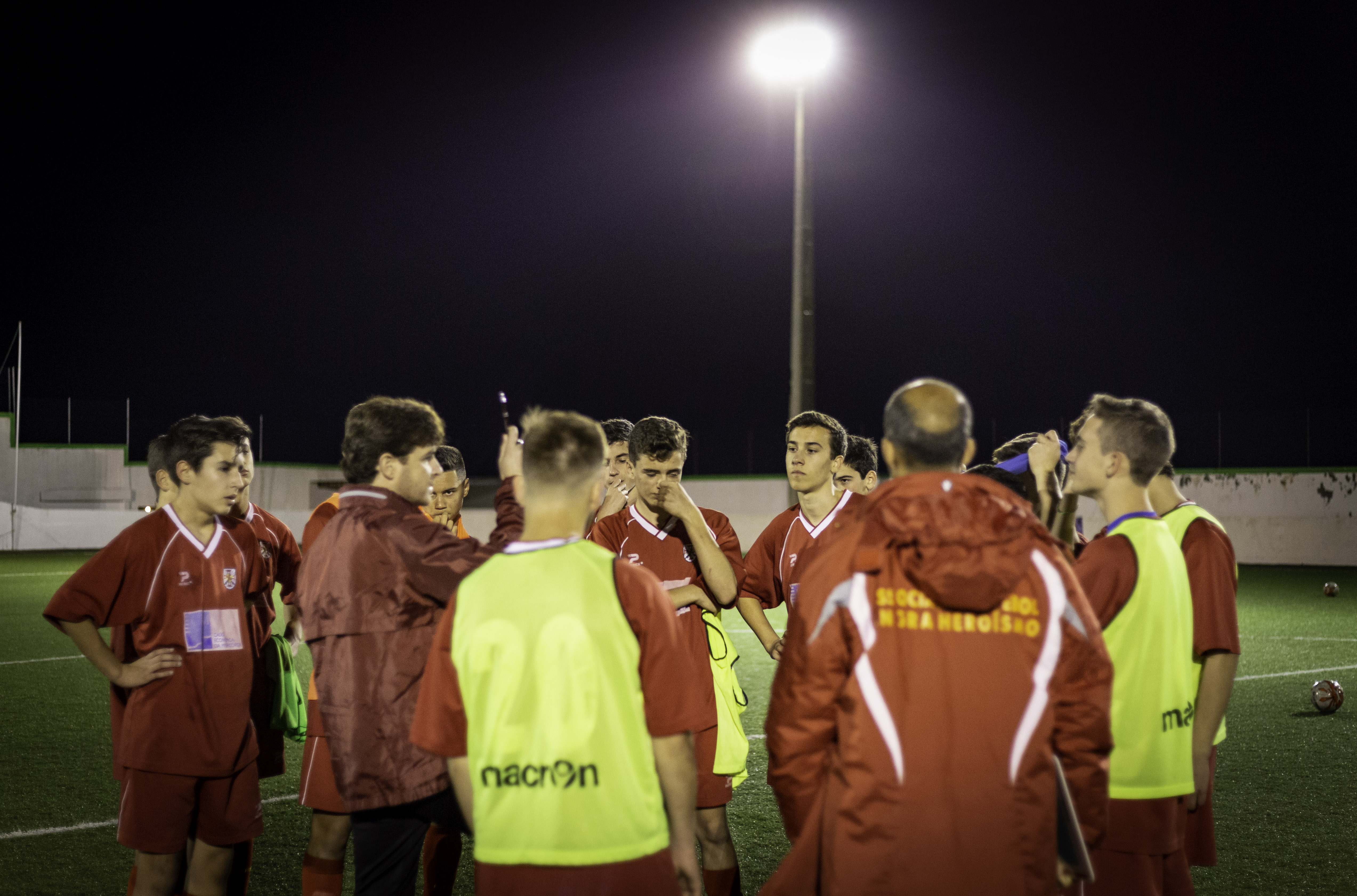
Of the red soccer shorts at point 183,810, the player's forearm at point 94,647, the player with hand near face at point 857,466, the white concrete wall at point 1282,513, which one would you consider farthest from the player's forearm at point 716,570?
the white concrete wall at point 1282,513

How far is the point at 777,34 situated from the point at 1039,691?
1355 cm

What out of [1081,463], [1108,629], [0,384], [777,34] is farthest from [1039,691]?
[0,384]

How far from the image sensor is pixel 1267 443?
25.8 m

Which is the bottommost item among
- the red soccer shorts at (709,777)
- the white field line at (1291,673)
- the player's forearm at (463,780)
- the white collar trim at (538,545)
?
the white field line at (1291,673)

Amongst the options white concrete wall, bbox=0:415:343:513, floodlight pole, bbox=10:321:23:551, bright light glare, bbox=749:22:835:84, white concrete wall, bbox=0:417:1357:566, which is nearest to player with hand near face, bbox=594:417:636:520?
bright light glare, bbox=749:22:835:84

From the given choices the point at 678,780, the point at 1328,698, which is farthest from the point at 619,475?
the point at 1328,698

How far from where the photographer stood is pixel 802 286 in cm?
1355

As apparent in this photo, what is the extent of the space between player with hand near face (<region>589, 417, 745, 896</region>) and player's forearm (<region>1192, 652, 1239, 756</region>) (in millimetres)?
1608

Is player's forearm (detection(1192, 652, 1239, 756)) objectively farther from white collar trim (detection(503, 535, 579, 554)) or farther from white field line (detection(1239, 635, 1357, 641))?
white field line (detection(1239, 635, 1357, 641))

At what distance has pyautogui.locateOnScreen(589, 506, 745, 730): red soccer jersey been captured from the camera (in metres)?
4.55

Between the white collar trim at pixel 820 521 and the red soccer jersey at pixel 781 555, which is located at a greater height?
the white collar trim at pixel 820 521

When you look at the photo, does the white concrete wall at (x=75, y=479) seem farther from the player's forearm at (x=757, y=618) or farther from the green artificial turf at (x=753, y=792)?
the player's forearm at (x=757, y=618)

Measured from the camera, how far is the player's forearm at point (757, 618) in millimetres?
4691

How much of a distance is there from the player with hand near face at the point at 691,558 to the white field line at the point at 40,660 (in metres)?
7.73
